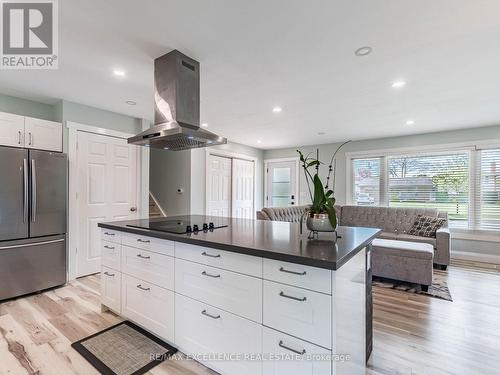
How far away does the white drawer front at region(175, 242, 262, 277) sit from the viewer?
1420 mm

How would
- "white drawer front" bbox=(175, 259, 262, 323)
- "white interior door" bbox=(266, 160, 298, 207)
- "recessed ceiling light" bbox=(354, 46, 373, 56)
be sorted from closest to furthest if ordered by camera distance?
"white drawer front" bbox=(175, 259, 262, 323) < "recessed ceiling light" bbox=(354, 46, 373, 56) < "white interior door" bbox=(266, 160, 298, 207)

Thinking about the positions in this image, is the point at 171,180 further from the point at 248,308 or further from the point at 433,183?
the point at 433,183

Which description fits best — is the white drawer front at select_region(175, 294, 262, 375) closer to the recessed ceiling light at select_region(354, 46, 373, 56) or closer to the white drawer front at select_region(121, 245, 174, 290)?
the white drawer front at select_region(121, 245, 174, 290)

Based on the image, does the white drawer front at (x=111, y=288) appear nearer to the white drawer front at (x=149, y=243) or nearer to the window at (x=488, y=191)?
the white drawer front at (x=149, y=243)

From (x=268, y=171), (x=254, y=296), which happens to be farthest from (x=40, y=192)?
(x=268, y=171)

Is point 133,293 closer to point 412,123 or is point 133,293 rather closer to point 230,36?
point 230,36

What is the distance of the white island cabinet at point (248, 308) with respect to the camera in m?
1.20

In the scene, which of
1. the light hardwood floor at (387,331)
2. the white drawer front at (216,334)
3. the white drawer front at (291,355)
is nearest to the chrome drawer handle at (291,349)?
the white drawer front at (291,355)

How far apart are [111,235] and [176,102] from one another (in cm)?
140

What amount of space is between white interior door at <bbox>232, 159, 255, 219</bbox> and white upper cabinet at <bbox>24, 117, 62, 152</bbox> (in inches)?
144

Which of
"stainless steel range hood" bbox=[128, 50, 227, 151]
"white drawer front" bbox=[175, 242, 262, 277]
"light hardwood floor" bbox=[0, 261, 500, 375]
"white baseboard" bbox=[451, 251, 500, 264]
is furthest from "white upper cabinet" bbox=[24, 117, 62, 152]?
"white baseboard" bbox=[451, 251, 500, 264]

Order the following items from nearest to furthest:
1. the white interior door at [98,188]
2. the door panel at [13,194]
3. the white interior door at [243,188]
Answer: the door panel at [13,194] → the white interior door at [98,188] → the white interior door at [243,188]

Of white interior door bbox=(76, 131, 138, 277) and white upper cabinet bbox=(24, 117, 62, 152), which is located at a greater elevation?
white upper cabinet bbox=(24, 117, 62, 152)

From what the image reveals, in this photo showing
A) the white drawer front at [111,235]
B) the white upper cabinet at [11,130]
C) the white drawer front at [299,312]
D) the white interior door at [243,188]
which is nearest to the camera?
the white drawer front at [299,312]
